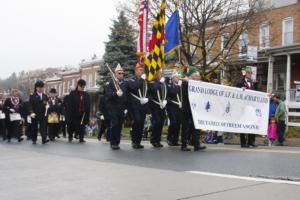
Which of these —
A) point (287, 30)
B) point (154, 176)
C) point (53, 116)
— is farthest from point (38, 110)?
point (287, 30)

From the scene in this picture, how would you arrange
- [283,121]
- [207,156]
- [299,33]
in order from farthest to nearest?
[299,33] → [283,121] → [207,156]

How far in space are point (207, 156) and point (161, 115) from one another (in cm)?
308

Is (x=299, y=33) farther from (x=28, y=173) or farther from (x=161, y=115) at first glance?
(x=28, y=173)

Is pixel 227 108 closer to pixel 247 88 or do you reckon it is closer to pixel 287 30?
pixel 247 88

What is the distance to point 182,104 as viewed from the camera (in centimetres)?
1182

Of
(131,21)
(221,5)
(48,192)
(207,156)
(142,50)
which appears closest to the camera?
(48,192)

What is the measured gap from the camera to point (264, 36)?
105ft

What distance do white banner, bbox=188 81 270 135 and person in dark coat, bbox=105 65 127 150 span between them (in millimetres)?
1726

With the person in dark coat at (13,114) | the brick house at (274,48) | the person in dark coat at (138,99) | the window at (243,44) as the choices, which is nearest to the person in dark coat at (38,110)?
the person in dark coat at (13,114)

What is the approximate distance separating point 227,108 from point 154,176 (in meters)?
Answer: 5.67

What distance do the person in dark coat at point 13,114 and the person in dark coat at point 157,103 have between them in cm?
642

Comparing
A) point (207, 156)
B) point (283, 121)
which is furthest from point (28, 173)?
point (283, 121)

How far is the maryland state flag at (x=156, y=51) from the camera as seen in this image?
496 inches

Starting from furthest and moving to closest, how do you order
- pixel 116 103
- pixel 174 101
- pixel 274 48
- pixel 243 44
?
pixel 243 44 → pixel 274 48 → pixel 174 101 → pixel 116 103
